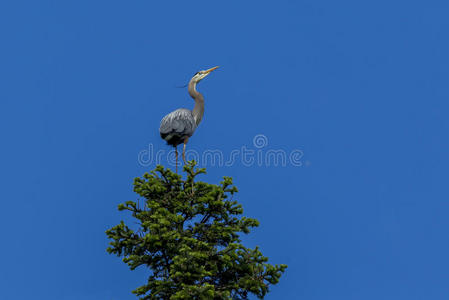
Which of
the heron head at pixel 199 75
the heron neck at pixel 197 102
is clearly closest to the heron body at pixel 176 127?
the heron neck at pixel 197 102

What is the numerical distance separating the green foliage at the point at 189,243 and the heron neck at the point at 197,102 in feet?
10.5

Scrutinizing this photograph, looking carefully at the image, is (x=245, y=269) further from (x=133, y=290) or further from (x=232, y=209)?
(x=133, y=290)

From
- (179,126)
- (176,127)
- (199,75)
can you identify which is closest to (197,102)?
(199,75)

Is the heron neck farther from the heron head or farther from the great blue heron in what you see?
the heron head

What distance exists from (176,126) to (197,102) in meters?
2.10

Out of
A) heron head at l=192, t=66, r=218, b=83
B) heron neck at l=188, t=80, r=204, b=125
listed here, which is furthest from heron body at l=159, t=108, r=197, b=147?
heron head at l=192, t=66, r=218, b=83

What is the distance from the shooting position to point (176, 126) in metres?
20.8

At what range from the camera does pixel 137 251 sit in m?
18.6

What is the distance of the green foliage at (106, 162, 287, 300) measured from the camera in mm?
17625

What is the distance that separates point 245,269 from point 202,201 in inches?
102

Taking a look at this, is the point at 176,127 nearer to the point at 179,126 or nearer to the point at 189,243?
the point at 179,126

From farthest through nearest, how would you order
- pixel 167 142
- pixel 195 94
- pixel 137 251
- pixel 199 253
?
1. pixel 195 94
2. pixel 167 142
3. pixel 137 251
4. pixel 199 253

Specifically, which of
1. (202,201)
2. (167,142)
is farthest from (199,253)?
(167,142)

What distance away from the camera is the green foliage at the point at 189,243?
17.6 m
